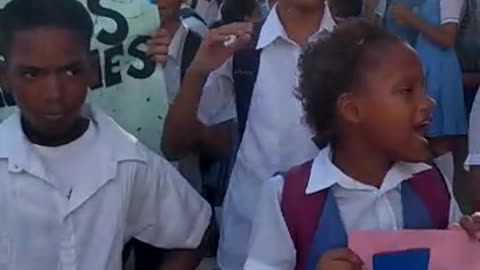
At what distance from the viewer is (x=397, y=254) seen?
205 cm

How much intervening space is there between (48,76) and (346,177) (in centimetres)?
60

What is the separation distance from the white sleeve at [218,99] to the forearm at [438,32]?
1.99 m

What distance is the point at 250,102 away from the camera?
2.74 meters

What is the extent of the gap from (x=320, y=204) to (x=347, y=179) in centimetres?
7

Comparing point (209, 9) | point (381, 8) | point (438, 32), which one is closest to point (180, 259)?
point (438, 32)

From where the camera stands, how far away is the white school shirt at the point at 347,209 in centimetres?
217

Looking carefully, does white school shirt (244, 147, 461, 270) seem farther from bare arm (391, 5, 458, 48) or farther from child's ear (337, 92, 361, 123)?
bare arm (391, 5, 458, 48)

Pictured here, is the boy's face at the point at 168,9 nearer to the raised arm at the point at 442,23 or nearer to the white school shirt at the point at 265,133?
the white school shirt at the point at 265,133

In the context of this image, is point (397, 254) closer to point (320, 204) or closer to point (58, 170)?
point (320, 204)

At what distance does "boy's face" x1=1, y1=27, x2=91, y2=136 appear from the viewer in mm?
2156

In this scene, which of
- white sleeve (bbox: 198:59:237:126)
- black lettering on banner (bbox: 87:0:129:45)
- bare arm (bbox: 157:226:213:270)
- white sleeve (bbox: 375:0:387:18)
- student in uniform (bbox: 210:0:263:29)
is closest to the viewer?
bare arm (bbox: 157:226:213:270)

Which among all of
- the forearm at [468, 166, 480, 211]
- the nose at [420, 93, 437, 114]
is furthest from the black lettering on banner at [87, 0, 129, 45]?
the forearm at [468, 166, 480, 211]

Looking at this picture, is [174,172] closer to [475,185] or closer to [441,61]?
[475,185]

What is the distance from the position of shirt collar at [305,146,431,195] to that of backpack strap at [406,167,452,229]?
2cm
